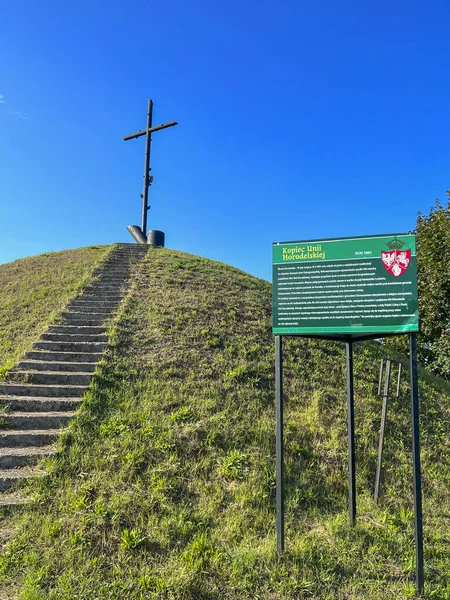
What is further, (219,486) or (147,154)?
(147,154)

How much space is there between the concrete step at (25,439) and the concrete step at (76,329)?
10.8 ft

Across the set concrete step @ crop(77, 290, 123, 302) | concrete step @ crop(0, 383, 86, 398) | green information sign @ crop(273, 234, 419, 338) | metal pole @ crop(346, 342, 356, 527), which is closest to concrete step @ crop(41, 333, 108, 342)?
concrete step @ crop(0, 383, 86, 398)

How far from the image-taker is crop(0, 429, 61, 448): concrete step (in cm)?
525

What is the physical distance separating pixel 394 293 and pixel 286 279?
1169 mm

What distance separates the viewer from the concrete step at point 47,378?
6.65 m

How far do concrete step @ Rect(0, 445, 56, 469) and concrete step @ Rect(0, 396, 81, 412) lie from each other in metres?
0.86

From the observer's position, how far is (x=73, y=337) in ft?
27.0

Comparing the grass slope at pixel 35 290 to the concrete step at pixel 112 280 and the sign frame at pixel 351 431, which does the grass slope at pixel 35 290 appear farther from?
the sign frame at pixel 351 431

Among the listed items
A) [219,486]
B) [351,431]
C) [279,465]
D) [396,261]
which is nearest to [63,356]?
[219,486]

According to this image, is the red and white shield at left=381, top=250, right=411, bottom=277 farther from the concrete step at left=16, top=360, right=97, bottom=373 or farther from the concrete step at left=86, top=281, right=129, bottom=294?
the concrete step at left=86, top=281, right=129, bottom=294

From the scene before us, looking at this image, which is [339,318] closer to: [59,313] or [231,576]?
[231,576]

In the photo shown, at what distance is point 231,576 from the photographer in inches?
147

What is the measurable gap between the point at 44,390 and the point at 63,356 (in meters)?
1.15

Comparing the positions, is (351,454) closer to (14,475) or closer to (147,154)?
(14,475)
